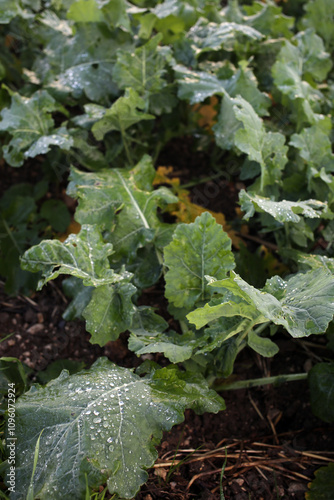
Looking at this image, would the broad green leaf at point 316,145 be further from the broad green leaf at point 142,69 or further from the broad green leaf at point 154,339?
the broad green leaf at point 154,339

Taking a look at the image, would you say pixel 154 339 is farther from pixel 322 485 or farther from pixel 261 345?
pixel 322 485

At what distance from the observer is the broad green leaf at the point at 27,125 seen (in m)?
2.04

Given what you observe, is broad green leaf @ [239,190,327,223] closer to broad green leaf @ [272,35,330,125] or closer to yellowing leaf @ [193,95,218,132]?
broad green leaf @ [272,35,330,125]

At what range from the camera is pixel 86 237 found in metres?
1.68

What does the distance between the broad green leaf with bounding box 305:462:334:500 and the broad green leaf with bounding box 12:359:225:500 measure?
45cm

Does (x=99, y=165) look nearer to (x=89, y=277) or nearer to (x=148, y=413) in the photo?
(x=89, y=277)

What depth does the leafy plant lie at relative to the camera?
1.29 meters

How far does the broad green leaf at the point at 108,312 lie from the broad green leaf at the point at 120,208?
24 cm

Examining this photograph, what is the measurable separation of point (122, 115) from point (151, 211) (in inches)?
19.4

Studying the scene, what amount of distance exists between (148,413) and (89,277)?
1.61 feet

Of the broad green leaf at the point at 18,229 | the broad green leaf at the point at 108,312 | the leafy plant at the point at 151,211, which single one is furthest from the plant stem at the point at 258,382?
the broad green leaf at the point at 18,229

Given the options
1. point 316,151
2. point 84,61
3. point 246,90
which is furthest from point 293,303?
point 84,61

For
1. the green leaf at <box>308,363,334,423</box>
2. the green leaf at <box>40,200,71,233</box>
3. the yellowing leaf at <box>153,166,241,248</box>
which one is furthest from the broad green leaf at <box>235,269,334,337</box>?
the green leaf at <box>40,200,71,233</box>

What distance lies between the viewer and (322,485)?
1537 millimetres
